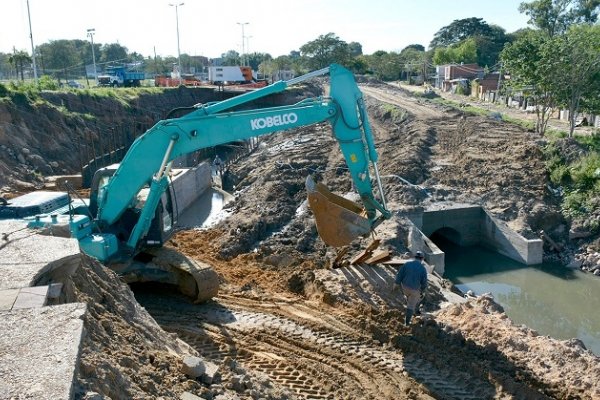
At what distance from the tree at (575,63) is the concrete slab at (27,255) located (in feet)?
74.8

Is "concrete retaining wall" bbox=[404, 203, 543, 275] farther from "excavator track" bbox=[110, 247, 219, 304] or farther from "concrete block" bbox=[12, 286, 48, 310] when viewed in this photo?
"concrete block" bbox=[12, 286, 48, 310]

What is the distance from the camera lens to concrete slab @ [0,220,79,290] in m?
5.75

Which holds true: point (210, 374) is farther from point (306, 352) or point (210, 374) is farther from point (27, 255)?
point (306, 352)

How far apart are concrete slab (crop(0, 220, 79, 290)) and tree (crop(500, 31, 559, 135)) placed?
22691mm

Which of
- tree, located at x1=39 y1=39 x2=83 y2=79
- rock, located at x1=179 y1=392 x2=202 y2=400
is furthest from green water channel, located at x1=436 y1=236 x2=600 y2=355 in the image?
tree, located at x1=39 y1=39 x2=83 y2=79

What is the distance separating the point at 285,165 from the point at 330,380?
15455mm

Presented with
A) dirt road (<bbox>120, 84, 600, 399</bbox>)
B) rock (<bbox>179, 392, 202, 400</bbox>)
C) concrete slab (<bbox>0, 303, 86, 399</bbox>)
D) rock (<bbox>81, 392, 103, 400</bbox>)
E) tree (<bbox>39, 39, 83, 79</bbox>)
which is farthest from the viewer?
tree (<bbox>39, 39, 83, 79</bbox>)

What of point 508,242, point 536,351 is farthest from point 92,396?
point 508,242

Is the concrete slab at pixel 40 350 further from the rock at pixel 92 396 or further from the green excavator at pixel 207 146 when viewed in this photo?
the green excavator at pixel 207 146

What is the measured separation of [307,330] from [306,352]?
2.38ft

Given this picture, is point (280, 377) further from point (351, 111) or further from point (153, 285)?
point (351, 111)

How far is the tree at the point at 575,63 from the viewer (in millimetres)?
23734

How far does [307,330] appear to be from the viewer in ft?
30.8

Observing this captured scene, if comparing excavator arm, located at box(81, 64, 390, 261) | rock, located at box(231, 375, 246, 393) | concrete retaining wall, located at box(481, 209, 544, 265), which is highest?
excavator arm, located at box(81, 64, 390, 261)
